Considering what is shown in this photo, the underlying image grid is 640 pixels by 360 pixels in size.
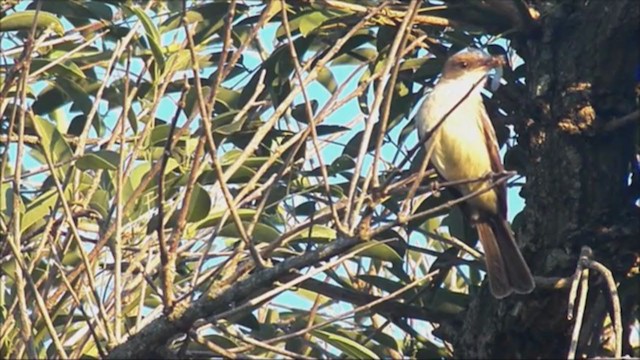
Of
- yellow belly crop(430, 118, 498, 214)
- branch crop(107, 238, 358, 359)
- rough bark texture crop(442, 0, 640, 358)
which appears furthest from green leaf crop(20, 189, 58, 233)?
yellow belly crop(430, 118, 498, 214)

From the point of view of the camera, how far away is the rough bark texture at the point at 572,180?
3.50 metres

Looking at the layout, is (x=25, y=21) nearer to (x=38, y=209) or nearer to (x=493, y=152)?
(x=38, y=209)

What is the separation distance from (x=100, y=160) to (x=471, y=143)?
171cm

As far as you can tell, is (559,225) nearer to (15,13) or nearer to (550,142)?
(550,142)

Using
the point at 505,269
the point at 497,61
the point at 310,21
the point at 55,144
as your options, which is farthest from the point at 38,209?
the point at 497,61

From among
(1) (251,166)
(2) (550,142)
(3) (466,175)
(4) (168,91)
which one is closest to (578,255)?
(2) (550,142)

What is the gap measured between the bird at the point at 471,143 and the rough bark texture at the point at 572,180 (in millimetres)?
176

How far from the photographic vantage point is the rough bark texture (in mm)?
3502

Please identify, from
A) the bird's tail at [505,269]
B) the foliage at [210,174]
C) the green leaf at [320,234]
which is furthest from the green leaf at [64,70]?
the bird's tail at [505,269]

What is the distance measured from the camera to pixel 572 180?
354 centimetres

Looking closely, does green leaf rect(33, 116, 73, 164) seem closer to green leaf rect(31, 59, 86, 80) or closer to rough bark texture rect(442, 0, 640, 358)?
green leaf rect(31, 59, 86, 80)

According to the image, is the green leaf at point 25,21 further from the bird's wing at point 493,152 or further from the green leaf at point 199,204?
the bird's wing at point 493,152

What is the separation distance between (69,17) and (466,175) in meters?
1.62

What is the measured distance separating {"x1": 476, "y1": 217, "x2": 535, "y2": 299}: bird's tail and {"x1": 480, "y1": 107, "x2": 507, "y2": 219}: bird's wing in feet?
0.73
